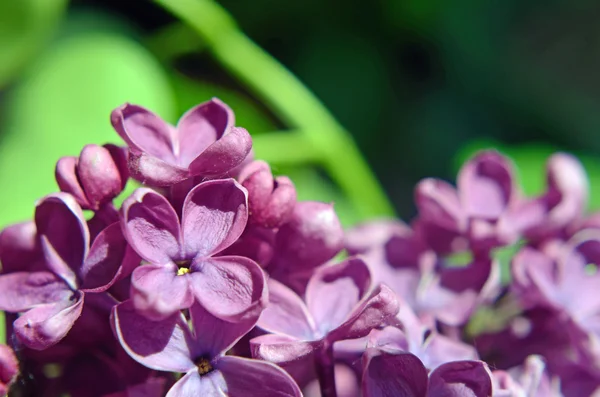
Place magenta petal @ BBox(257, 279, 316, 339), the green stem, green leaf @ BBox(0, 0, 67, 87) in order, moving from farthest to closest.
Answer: the green stem < green leaf @ BBox(0, 0, 67, 87) < magenta petal @ BBox(257, 279, 316, 339)

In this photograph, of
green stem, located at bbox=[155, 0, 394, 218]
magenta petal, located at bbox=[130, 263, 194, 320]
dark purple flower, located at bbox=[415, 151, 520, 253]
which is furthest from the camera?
green stem, located at bbox=[155, 0, 394, 218]

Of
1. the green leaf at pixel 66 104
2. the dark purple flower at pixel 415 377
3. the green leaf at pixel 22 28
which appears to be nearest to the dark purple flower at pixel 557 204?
the dark purple flower at pixel 415 377

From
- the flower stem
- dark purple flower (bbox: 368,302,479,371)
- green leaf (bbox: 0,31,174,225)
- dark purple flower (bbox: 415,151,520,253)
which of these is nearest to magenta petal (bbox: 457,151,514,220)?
dark purple flower (bbox: 415,151,520,253)

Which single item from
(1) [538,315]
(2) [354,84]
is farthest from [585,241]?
(2) [354,84]

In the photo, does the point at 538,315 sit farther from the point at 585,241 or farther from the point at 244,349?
the point at 244,349

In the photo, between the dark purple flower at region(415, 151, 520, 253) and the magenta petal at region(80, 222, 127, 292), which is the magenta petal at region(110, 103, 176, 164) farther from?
the dark purple flower at region(415, 151, 520, 253)

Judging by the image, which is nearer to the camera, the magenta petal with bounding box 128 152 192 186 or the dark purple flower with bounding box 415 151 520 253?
the magenta petal with bounding box 128 152 192 186

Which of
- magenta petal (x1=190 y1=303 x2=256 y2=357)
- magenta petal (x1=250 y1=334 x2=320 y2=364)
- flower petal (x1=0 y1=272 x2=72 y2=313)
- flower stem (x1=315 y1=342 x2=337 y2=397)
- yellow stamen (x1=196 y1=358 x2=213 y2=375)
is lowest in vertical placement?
flower stem (x1=315 y1=342 x2=337 y2=397)

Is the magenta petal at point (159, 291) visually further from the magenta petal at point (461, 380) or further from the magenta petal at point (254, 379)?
the magenta petal at point (461, 380)
